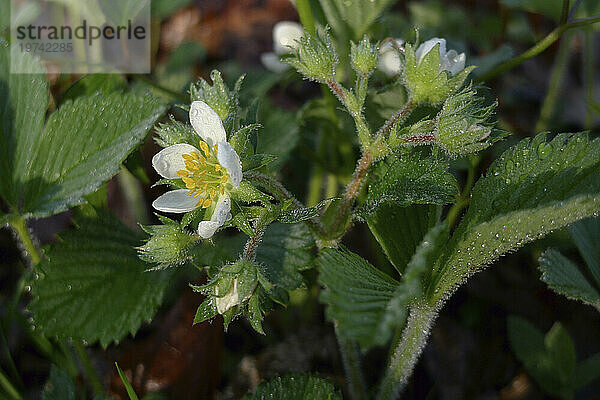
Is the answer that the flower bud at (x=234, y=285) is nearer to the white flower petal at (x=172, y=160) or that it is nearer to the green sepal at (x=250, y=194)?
the green sepal at (x=250, y=194)

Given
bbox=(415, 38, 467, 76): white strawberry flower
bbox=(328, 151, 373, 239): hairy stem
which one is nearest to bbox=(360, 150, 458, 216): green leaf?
bbox=(328, 151, 373, 239): hairy stem

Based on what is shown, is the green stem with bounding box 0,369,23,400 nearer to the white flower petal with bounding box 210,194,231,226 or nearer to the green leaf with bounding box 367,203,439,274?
the white flower petal with bounding box 210,194,231,226

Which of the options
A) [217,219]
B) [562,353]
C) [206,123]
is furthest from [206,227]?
[562,353]

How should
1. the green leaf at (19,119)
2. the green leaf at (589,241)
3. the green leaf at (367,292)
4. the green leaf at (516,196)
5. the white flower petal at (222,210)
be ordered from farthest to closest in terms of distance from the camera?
the green leaf at (19,119), the green leaf at (589,241), the white flower petal at (222,210), the green leaf at (516,196), the green leaf at (367,292)

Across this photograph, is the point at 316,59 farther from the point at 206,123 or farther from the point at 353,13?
the point at 353,13

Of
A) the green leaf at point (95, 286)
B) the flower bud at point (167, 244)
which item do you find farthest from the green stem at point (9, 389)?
the flower bud at point (167, 244)

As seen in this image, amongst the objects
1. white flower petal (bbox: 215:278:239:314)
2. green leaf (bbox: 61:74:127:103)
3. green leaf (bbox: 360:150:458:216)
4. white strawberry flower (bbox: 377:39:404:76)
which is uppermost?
green leaf (bbox: 61:74:127:103)
